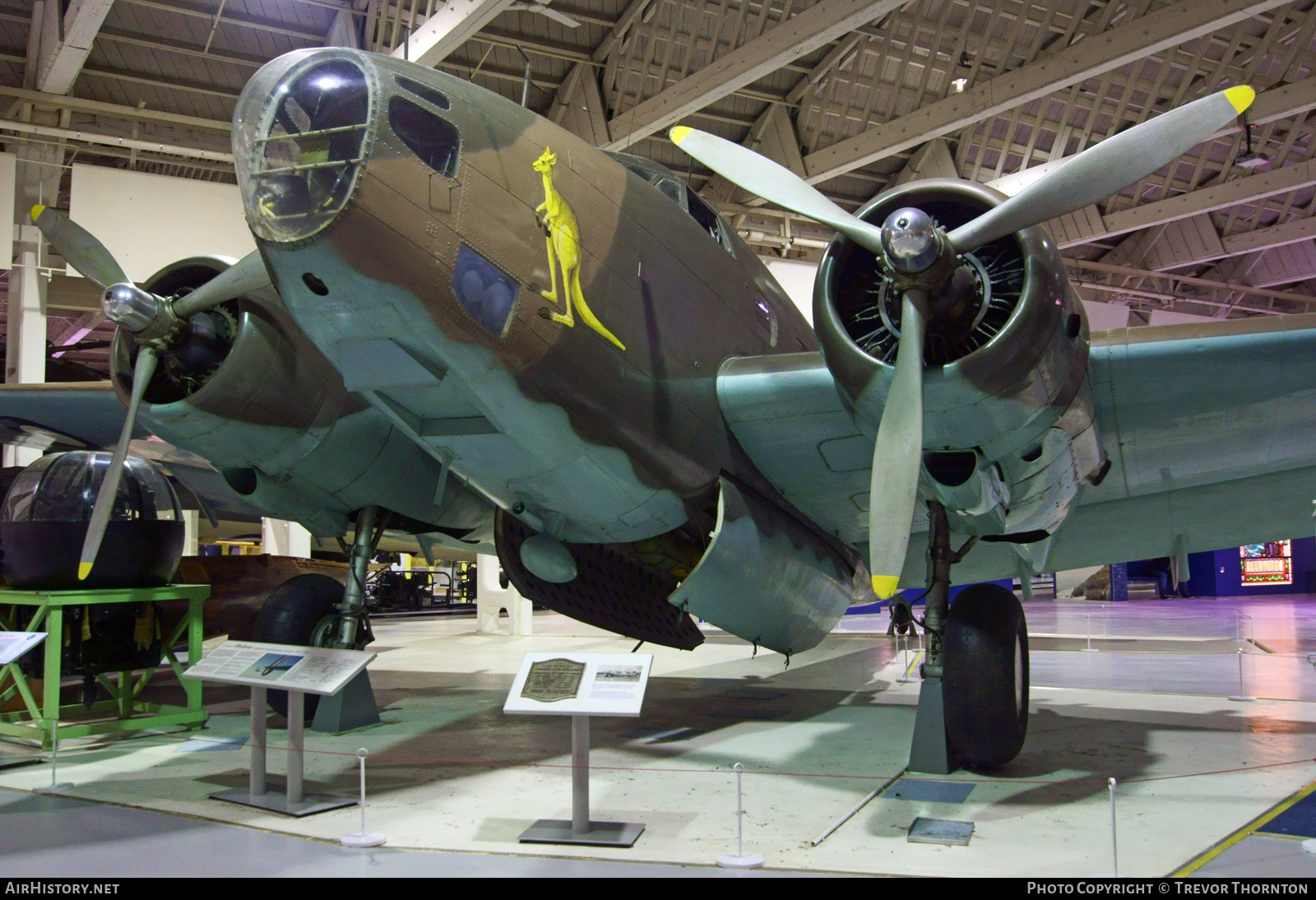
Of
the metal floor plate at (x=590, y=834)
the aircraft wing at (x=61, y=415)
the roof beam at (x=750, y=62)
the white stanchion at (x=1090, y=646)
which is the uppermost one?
the roof beam at (x=750, y=62)

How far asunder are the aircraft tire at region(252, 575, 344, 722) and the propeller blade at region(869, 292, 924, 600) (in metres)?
5.70

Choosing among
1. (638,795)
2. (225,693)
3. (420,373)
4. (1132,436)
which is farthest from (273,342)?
(1132,436)

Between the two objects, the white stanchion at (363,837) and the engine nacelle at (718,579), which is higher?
the engine nacelle at (718,579)

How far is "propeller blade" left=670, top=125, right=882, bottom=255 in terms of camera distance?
6004mm

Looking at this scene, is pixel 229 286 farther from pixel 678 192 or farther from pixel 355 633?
pixel 678 192

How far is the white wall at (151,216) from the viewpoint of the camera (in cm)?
1416

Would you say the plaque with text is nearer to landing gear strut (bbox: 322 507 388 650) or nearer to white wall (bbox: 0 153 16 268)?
landing gear strut (bbox: 322 507 388 650)

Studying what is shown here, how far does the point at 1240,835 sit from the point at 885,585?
2.20 metres

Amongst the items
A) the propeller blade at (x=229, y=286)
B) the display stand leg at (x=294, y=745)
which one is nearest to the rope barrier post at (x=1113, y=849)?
the display stand leg at (x=294, y=745)

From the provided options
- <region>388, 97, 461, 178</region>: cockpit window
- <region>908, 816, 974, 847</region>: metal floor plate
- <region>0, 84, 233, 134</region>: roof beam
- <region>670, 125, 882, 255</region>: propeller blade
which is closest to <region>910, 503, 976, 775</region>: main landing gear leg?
<region>908, 816, 974, 847</region>: metal floor plate

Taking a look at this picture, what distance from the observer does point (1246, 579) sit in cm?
3581

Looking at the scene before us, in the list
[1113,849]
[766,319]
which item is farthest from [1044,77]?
[1113,849]

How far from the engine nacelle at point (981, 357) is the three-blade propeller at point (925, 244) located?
221 millimetres

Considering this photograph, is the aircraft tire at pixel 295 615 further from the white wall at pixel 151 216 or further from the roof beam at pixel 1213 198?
the roof beam at pixel 1213 198
